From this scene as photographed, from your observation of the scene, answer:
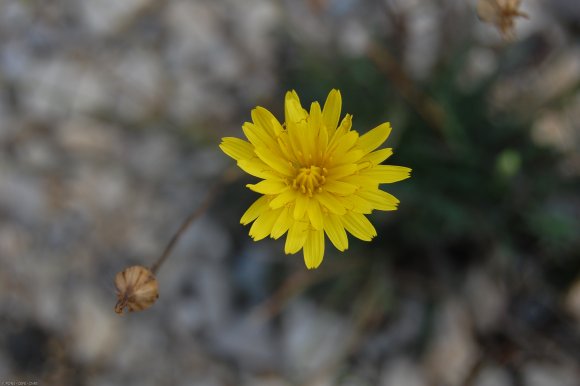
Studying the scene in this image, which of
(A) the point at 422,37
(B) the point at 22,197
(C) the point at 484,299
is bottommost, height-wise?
(C) the point at 484,299

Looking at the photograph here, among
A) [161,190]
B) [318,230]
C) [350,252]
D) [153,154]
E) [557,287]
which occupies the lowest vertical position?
[318,230]

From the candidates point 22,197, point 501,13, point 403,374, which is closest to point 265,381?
point 403,374

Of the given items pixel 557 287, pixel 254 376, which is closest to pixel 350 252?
pixel 254 376

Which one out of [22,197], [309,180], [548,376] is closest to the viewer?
[309,180]

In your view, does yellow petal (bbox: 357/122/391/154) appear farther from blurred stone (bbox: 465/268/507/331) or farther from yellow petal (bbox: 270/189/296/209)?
blurred stone (bbox: 465/268/507/331)

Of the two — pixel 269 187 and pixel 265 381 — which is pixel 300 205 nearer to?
pixel 269 187

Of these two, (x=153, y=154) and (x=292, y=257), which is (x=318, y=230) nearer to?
(x=292, y=257)

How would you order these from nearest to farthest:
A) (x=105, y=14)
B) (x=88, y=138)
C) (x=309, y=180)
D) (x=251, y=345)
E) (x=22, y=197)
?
(x=309, y=180)
(x=251, y=345)
(x=22, y=197)
(x=88, y=138)
(x=105, y=14)
